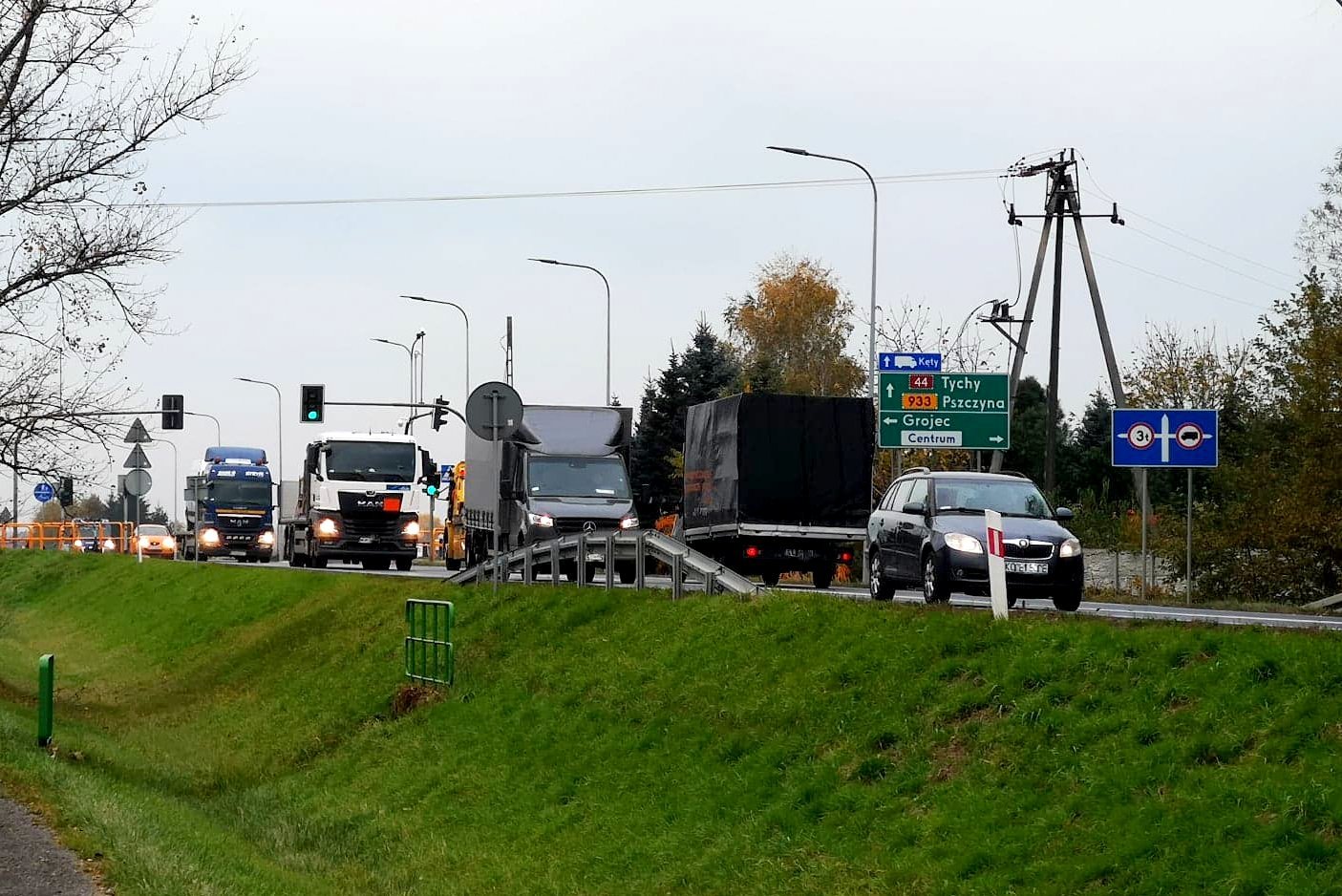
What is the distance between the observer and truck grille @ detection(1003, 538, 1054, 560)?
2011 cm

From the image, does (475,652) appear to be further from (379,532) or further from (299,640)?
(379,532)

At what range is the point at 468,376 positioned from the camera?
7406 centimetres

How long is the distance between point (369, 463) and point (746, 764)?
109 feet

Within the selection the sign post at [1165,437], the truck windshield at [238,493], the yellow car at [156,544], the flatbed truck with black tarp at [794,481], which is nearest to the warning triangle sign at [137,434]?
the flatbed truck with black tarp at [794,481]

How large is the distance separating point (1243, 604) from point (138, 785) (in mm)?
18170

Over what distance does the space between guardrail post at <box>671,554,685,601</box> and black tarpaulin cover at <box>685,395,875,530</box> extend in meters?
10.7

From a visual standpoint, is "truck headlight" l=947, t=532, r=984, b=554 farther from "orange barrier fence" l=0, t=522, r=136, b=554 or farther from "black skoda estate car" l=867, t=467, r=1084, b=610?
"orange barrier fence" l=0, t=522, r=136, b=554

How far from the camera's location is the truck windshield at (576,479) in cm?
3259

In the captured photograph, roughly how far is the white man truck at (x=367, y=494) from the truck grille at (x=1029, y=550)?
1072 inches

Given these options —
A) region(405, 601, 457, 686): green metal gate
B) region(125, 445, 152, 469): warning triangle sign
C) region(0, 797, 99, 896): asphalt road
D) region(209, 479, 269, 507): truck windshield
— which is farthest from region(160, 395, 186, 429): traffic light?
region(0, 797, 99, 896): asphalt road

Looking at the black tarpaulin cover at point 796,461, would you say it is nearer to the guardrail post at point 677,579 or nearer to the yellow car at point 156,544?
the guardrail post at point 677,579

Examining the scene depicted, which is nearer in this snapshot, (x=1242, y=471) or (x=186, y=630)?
(x=186, y=630)

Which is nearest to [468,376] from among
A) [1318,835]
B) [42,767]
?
[42,767]

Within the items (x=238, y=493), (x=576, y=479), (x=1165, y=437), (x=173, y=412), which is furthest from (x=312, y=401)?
(x=1165, y=437)
